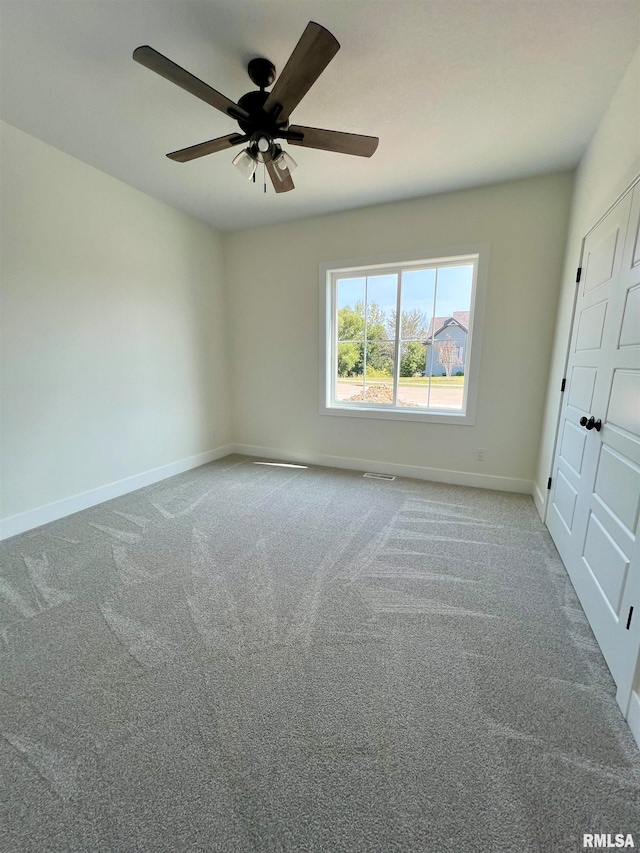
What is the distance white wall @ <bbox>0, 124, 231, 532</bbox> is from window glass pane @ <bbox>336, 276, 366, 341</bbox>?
5.16ft

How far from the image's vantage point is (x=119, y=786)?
1.04m

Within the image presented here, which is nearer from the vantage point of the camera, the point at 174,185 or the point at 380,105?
the point at 380,105

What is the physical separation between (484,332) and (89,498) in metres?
3.85

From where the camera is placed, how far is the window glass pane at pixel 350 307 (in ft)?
12.1

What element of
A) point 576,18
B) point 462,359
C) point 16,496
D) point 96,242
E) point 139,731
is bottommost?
point 139,731

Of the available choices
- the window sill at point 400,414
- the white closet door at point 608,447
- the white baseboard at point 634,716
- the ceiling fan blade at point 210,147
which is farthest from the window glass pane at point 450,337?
the white baseboard at point 634,716

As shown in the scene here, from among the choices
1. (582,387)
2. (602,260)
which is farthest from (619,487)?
(602,260)

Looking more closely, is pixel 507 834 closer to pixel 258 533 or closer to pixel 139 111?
pixel 258 533

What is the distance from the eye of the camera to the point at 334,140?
1.75 metres

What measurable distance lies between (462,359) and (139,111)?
3068mm

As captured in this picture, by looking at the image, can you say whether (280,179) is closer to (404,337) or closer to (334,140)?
(334,140)

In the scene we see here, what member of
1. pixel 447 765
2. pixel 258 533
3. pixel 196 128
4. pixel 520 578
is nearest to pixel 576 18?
pixel 196 128

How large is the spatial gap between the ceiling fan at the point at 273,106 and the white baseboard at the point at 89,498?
8.72 feet

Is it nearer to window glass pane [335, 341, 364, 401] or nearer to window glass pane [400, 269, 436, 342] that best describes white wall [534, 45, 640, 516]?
window glass pane [400, 269, 436, 342]
